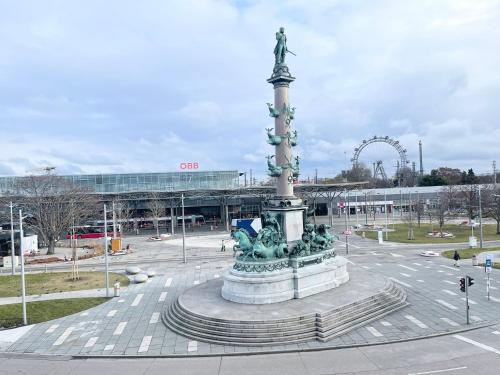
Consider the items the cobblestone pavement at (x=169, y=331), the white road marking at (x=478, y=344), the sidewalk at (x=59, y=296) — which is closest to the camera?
the white road marking at (x=478, y=344)

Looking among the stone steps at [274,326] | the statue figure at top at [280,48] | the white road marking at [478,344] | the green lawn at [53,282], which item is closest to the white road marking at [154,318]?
the stone steps at [274,326]

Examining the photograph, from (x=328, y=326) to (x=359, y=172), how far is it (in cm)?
14250

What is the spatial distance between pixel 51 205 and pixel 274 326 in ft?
163

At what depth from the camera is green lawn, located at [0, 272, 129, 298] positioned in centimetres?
3366

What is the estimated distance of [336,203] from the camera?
365ft

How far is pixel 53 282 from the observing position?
36.6 m

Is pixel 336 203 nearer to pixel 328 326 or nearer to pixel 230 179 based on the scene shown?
pixel 230 179

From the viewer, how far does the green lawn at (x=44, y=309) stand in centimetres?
2498

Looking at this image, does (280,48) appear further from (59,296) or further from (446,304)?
(59,296)

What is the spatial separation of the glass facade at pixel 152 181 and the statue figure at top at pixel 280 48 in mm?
64191

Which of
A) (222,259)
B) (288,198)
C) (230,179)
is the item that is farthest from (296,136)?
(230,179)

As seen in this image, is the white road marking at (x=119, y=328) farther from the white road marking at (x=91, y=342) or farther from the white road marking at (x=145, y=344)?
the white road marking at (x=145, y=344)

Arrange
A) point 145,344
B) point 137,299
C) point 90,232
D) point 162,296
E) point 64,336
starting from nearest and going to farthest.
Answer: point 145,344 < point 64,336 < point 137,299 < point 162,296 < point 90,232

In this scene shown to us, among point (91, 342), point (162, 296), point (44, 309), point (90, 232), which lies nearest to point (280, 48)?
point (162, 296)
